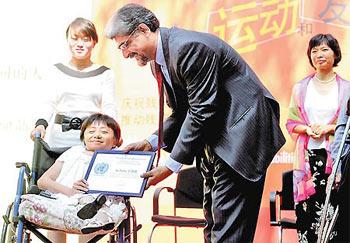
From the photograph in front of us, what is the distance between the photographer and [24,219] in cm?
365

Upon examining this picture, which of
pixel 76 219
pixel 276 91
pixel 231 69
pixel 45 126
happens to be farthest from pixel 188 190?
pixel 231 69

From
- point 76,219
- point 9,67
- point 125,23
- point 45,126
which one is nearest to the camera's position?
point 125,23

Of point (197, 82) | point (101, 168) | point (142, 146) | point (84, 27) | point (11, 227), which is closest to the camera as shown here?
point (197, 82)

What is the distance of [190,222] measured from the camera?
4.49 meters

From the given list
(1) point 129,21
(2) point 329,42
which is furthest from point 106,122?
(2) point 329,42

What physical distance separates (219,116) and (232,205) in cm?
34

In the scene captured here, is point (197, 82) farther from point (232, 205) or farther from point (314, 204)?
point (314, 204)

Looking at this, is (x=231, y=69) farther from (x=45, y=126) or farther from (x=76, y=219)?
(x=45, y=126)

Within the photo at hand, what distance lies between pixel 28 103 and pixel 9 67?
347mm

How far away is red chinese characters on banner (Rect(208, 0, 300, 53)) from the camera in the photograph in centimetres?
507

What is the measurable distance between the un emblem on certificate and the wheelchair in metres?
0.23

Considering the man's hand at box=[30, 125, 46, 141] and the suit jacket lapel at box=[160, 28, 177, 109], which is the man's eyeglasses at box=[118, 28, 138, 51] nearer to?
the suit jacket lapel at box=[160, 28, 177, 109]

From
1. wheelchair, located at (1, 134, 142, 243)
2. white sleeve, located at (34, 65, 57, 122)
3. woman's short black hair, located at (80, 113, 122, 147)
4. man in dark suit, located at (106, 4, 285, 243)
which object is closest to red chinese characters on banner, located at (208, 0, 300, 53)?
white sleeve, located at (34, 65, 57, 122)

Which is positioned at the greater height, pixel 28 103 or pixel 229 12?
pixel 229 12
